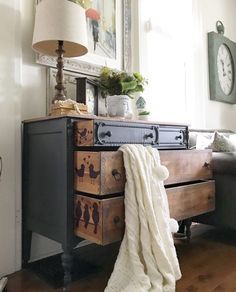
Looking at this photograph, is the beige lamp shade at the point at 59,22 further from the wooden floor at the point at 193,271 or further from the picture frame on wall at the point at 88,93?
the wooden floor at the point at 193,271

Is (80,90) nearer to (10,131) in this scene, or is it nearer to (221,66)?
(10,131)

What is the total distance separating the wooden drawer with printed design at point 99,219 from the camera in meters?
1.22

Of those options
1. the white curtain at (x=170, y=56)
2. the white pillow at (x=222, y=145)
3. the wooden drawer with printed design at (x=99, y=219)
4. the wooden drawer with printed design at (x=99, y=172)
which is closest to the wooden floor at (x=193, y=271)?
the wooden drawer with printed design at (x=99, y=219)

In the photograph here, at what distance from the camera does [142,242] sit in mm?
1258

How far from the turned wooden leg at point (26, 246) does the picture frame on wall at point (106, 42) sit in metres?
0.95

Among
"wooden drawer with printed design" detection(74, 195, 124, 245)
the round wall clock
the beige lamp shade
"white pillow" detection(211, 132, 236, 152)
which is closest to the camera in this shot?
"wooden drawer with printed design" detection(74, 195, 124, 245)

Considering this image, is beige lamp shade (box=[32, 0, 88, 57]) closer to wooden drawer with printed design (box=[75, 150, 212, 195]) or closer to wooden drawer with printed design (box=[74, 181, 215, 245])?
wooden drawer with printed design (box=[75, 150, 212, 195])

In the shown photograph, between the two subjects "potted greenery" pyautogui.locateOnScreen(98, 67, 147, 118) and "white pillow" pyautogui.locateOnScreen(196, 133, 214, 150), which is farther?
"white pillow" pyautogui.locateOnScreen(196, 133, 214, 150)

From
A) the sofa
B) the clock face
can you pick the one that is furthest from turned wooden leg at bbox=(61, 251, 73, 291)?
the clock face

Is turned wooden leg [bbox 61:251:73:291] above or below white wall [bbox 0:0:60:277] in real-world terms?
below

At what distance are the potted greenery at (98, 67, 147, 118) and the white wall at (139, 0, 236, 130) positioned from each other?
593 mm

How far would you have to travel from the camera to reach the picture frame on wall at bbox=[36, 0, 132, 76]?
189 cm

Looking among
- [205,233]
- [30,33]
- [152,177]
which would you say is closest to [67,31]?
[30,33]

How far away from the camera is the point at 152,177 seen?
1360 mm
